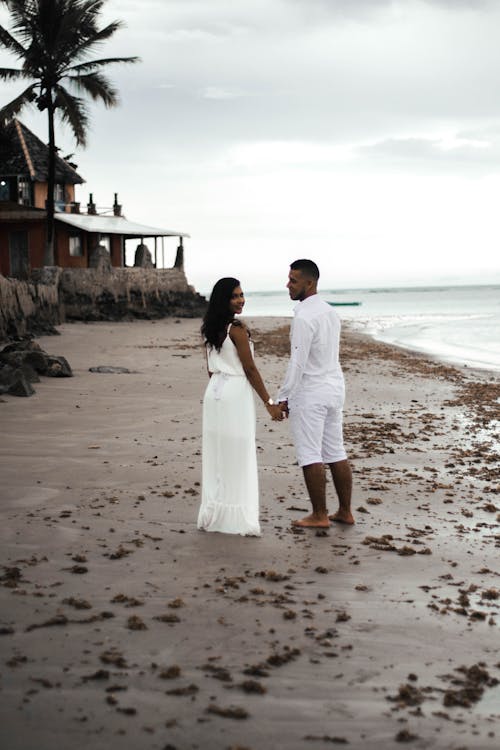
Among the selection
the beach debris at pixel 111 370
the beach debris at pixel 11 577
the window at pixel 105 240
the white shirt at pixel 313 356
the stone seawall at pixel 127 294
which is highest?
the window at pixel 105 240

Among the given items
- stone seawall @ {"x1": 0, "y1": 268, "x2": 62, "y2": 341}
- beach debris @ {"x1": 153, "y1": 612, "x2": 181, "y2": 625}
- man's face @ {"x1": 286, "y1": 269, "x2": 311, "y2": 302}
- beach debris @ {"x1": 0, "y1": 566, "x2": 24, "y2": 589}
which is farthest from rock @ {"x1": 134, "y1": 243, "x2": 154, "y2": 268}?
beach debris @ {"x1": 153, "y1": 612, "x2": 181, "y2": 625}

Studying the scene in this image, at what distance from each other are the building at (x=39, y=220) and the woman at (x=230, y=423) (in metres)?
32.0

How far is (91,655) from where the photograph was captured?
338 centimetres

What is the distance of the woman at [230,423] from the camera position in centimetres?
525

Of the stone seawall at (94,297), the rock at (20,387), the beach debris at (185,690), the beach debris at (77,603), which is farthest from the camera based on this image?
the stone seawall at (94,297)

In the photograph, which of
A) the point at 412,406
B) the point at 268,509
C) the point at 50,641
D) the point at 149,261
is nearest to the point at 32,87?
the point at 149,261

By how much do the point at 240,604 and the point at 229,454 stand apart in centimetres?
144

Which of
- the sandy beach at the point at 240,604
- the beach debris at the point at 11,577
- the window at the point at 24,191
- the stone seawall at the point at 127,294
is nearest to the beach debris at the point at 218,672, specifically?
the sandy beach at the point at 240,604

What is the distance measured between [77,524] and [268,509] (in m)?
1.44

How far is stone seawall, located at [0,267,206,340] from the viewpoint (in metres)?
18.9

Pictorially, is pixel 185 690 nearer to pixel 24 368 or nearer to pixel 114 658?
pixel 114 658

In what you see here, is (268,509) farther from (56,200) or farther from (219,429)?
(56,200)

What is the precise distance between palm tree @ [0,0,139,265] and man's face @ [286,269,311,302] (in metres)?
26.2

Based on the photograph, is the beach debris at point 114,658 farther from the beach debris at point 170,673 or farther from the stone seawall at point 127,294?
the stone seawall at point 127,294
